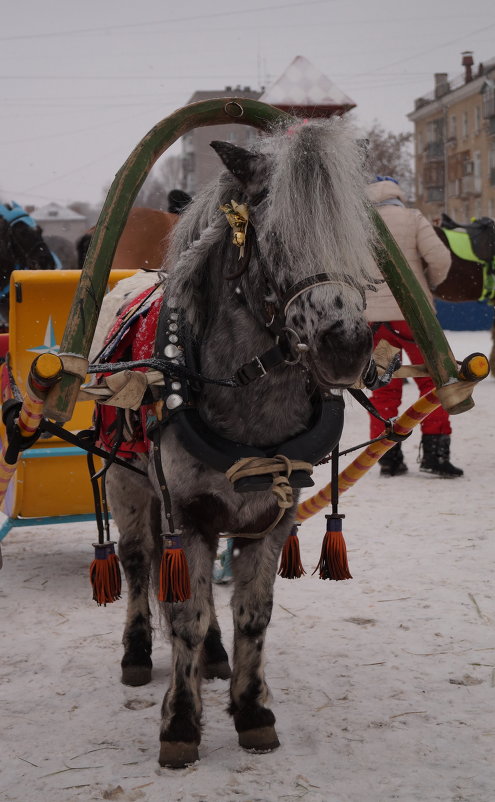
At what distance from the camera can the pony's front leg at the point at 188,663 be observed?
2.79 metres

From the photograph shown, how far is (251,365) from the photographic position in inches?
101

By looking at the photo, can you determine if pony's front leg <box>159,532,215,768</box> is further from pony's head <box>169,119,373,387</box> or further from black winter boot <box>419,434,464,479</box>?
black winter boot <box>419,434,464,479</box>

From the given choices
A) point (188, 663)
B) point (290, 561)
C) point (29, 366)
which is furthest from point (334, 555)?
point (29, 366)

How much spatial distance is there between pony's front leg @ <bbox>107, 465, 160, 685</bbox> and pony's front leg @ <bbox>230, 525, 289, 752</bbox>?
23.5 inches

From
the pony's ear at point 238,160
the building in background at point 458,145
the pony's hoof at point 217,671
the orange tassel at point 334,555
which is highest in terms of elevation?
the building in background at point 458,145

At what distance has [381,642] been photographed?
3.83 m

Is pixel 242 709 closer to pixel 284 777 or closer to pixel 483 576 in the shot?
pixel 284 777

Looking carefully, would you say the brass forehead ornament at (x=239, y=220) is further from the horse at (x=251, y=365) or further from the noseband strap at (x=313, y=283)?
the noseband strap at (x=313, y=283)

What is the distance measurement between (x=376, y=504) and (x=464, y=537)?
1.06m

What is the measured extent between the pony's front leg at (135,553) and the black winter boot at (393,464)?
397cm

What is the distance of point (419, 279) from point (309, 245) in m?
4.63

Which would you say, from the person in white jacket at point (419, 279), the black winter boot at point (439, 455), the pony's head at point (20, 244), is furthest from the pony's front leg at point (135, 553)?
the black winter boot at point (439, 455)

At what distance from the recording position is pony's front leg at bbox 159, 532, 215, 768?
9.14 feet

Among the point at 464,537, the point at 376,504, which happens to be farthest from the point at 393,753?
the point at 376,504
